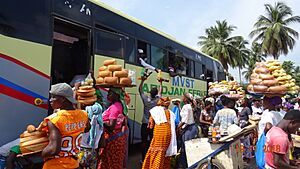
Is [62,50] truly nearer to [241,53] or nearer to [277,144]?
[277,144]

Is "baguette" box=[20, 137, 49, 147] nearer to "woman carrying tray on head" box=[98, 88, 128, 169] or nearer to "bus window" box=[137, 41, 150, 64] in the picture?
"woman carrying tray on head" box=[98, 88, 128, 169]

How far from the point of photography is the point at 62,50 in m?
6.04

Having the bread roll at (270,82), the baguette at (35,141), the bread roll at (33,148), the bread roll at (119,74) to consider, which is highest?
the bread roll at (119,74)

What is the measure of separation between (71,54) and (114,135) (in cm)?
240

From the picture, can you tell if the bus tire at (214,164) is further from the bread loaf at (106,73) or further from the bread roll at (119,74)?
the bread loaf at (106,73)

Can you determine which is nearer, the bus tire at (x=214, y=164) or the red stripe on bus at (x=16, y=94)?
the red stripe on bus at (x=16, y=94)

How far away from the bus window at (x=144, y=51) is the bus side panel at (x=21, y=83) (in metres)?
3.12

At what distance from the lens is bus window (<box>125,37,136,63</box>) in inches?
275

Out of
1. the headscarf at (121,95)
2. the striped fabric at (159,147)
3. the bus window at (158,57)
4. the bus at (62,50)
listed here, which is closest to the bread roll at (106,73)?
the headscarf at (121,95)

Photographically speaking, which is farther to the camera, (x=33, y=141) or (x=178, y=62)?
(x=178, y=62)

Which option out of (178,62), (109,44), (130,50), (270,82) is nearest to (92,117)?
(270,82)

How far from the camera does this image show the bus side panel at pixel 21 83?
4.05 metres

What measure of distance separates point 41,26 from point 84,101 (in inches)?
66.3

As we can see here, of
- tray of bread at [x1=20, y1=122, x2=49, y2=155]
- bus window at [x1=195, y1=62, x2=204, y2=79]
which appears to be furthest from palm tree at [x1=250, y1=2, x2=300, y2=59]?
tray of bread at [x1=20, y1=122, x2=49, y2=155]
